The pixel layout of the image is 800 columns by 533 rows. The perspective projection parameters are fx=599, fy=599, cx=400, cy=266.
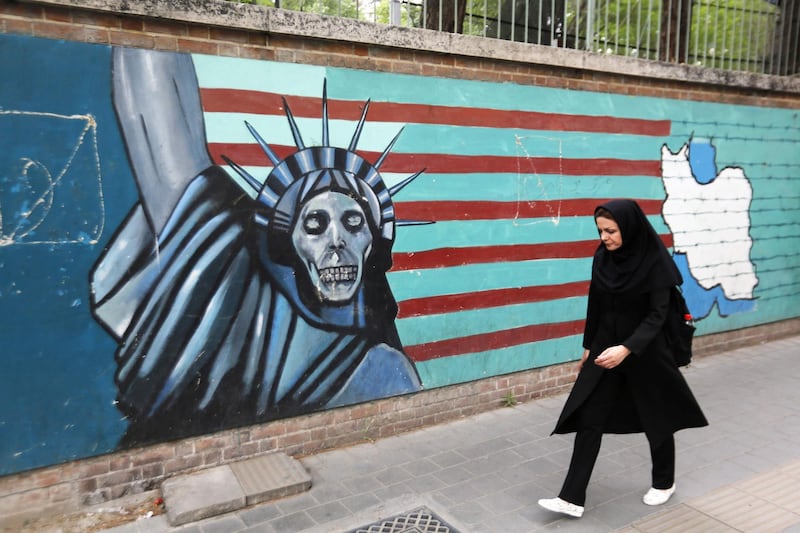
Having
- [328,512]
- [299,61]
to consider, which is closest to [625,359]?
[328,512]

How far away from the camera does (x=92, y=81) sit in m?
3.61

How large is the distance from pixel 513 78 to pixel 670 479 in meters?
3.44

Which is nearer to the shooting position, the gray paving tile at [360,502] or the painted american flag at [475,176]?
the gray paving tile at [360,502]

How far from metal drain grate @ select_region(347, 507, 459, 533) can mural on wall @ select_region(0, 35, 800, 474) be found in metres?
1.16

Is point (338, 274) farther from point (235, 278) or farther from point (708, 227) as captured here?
point (708, 227)

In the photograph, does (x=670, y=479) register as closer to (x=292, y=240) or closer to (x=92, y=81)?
(x=292, y=240)

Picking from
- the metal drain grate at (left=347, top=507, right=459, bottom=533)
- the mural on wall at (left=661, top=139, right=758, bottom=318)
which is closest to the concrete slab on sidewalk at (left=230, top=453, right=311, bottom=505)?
the metal drain grate at (left=347, top=507, right=459, bottom=533)

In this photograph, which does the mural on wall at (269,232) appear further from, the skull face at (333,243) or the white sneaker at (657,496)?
the white sneaker at (657,496)

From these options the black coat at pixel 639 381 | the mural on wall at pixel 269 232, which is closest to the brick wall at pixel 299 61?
the mural on wall at pixel 269 232

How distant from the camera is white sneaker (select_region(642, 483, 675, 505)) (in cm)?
376

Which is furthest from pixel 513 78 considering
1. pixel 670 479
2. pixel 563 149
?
pixel 670 479

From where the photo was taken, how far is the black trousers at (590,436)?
3553mm

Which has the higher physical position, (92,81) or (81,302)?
(92,81)

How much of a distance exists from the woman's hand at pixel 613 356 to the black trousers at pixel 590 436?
0.24 metres
